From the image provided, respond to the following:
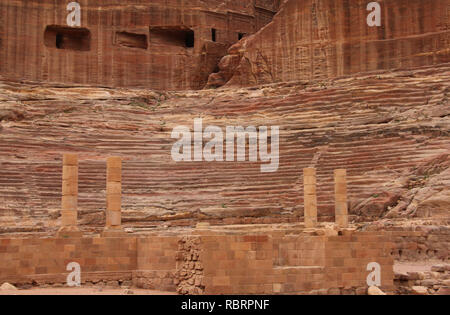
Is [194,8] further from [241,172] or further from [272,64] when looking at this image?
[241,172]

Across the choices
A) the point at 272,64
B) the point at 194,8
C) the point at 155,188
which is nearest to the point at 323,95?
the point at 272,64

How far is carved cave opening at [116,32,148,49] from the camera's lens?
3572 centimetres

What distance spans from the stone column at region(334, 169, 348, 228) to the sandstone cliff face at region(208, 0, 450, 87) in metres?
11.2

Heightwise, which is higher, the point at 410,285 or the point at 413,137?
the point at 413,137

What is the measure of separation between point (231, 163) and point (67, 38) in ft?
43.0

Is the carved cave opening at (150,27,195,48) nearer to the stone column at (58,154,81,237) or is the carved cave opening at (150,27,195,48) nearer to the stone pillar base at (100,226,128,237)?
the stone column at (58,154,81,237)

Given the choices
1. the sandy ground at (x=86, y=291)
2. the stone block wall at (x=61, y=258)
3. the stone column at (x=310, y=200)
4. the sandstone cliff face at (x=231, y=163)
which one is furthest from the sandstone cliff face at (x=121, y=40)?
the sandy ground at (x=86, y=291)

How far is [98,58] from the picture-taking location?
35.0 metres

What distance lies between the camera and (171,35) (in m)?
37.0

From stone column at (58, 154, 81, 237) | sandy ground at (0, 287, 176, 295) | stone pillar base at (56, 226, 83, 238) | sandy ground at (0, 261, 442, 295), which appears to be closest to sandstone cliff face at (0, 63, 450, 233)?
stone column at (58, 154, 81, 237)

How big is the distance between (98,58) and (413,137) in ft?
51.7

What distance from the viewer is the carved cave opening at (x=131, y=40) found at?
117ft

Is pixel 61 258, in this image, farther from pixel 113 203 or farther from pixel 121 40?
pixel 121 40
